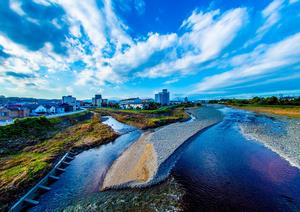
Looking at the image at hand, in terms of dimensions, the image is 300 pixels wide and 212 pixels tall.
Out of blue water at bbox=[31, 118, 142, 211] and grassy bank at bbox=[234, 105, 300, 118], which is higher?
grassy bank at bbox=[234, 105, 300, 118]

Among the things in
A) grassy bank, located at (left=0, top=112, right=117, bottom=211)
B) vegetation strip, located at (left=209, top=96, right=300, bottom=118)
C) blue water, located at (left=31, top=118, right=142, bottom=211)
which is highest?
vegetation strip, located at (left=209, top=96, right=300, bottom=118)

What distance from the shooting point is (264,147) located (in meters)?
18.1

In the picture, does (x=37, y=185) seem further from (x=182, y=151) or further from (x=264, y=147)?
(x=264, y=147)

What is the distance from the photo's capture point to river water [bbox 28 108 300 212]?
8883 mm

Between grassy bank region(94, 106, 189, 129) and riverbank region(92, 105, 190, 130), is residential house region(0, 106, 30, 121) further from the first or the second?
grassy bank region(94, 106, 189, 129)

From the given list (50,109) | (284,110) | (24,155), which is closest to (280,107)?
(284,110)

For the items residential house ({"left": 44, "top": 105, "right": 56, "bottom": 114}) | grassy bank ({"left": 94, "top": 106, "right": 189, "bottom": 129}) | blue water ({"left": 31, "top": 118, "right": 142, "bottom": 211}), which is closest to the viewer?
blue water ({"left": 31, "top": 118, "right": 142, "bottom": 211})

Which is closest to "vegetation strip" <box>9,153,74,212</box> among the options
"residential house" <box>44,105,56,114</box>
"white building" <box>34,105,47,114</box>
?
"white building" <box>34,105,47,114</box>

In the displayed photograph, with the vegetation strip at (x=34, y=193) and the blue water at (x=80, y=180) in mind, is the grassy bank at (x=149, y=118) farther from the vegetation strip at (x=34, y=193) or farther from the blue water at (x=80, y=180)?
the vegetation strip at (x=34, y=193)

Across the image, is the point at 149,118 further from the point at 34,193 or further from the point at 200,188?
the point at 34,193

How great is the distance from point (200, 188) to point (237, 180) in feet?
10.8

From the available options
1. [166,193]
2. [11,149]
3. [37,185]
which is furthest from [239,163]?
[11,149]

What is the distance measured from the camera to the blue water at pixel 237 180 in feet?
29.1

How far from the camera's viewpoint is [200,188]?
1045 cm
